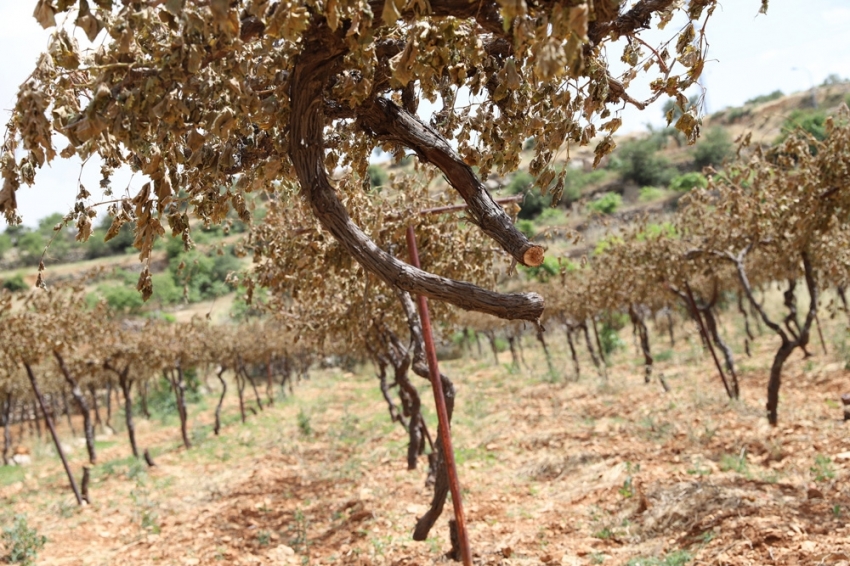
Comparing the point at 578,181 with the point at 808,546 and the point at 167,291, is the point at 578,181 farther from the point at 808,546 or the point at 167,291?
the point at 808,546

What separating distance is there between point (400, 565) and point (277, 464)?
7441 mm

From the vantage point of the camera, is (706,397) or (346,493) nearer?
(346,493)

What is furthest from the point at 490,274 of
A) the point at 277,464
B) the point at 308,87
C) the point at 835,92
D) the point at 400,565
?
the point at 835,92

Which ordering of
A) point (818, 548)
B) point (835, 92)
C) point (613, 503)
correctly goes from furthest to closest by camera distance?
point (835, 92)
point (613, 503)
point (818, 548)

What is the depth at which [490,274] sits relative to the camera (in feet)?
27.7

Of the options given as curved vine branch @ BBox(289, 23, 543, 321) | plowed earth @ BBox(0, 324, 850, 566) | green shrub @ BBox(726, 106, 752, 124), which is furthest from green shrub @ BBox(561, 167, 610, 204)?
curved vine branch @ BBox(289, 23, 543, 321)

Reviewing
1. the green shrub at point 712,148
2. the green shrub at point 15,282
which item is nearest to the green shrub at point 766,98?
the green shrub at point 712,148

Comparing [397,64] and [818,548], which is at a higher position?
[397,64]

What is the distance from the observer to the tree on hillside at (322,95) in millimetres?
2041

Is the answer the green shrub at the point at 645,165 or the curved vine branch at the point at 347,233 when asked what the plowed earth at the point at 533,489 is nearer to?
the curved vine branch at the point at 347,233

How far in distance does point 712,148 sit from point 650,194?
23.6 feet

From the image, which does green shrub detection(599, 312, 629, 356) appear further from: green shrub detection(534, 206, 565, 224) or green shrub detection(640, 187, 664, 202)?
green shrub detection(640, 187, 664, 202)

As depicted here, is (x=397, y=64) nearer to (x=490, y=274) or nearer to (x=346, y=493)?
(x=490, y=274)

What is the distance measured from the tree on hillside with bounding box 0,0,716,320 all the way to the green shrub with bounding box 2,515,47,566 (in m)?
7.29
